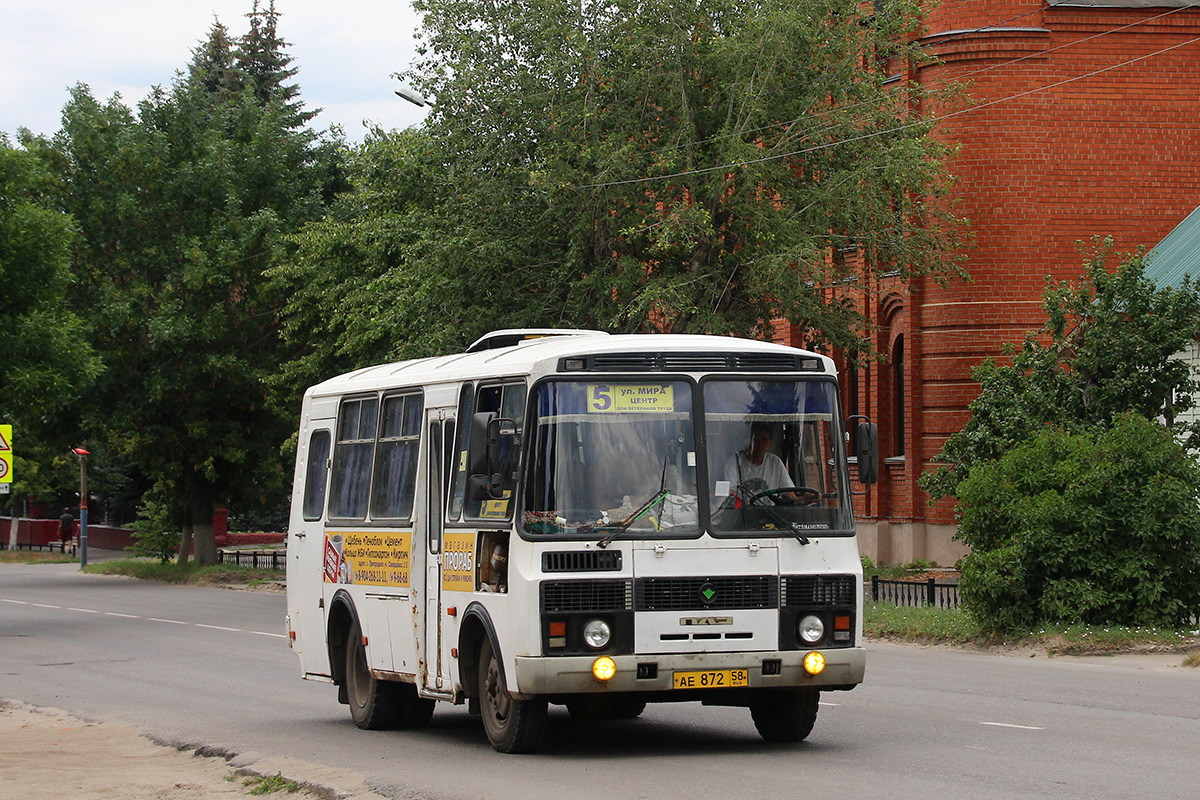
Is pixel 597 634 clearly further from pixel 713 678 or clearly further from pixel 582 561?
pixel 713 678

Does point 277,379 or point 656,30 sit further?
point 277,379

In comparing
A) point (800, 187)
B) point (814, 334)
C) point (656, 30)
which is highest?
point (656, 30)

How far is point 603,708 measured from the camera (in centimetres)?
1233

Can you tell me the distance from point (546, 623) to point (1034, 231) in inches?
892

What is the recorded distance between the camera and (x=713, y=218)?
27.3m

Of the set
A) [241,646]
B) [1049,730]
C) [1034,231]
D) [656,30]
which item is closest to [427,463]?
[1049,730]

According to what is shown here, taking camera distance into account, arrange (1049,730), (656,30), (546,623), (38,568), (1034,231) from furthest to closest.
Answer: (38,568) < (1034,231) < (656,30) < (1049,730) < (546,623)

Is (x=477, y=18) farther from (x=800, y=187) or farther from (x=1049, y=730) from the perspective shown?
(x=1049, y=730)

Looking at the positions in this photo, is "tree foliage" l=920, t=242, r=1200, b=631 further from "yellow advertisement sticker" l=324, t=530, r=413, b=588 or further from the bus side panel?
"yellow advertisement sticker" l=324, t=530, r=413, b=588

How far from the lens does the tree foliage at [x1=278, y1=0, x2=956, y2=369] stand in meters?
26.0

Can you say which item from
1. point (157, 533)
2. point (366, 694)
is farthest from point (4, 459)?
point (157, 533)

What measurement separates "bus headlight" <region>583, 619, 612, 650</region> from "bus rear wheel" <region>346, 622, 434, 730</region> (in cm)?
325

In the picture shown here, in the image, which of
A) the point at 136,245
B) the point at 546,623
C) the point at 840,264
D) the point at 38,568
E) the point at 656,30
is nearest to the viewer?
the point at 546,623

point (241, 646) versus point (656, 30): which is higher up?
point (656, 30)
